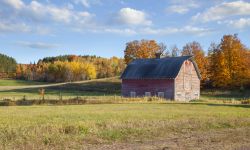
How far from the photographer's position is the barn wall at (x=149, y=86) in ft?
171

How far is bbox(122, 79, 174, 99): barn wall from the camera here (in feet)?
171

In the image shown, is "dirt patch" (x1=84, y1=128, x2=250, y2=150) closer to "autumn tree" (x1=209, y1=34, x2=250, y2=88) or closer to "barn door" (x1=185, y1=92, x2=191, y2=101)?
"barn door" (x1=185, y1=92, x2=191, y2=101)

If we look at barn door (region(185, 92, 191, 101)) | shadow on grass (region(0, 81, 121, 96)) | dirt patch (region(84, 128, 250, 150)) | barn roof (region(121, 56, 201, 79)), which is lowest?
dirt patch (region(84, 128, 250, 150))

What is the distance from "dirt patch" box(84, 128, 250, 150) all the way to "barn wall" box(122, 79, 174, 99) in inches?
1356

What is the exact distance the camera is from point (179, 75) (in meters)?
52.8

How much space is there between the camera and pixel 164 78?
172 ft

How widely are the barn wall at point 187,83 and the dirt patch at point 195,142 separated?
35.1 metres

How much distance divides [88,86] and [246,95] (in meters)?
40.3

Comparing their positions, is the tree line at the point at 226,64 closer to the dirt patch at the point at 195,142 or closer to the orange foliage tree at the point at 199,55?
the orange foliage tree at the point at 199,55

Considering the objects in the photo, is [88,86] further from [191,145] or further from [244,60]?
[191,145]

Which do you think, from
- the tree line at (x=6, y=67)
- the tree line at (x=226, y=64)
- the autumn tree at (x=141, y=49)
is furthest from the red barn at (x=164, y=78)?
the tree line at (x=6, y=67)

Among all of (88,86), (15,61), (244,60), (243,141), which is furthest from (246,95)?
(15,61)

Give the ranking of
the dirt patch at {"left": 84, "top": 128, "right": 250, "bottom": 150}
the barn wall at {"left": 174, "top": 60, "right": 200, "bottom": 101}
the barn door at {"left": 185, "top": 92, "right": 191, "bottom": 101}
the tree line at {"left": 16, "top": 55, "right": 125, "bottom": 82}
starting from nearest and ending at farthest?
the dirt patch at {"left": 84, "top": 128, "right": 250, "bottom": 150} → the barn wall at {"left": 174, "top": 60, "right": 200, "bottom": 101} → the barn door at {"left": 185, "top": 92, "right": 191, "bottom": 101} → the tree line at {"left": 16, "top": 55, "right": 125, "bottom": 82}

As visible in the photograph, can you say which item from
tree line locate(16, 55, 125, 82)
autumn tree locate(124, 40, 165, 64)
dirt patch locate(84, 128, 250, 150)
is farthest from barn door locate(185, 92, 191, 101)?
tree line locate(16, 55, 125, 82)
